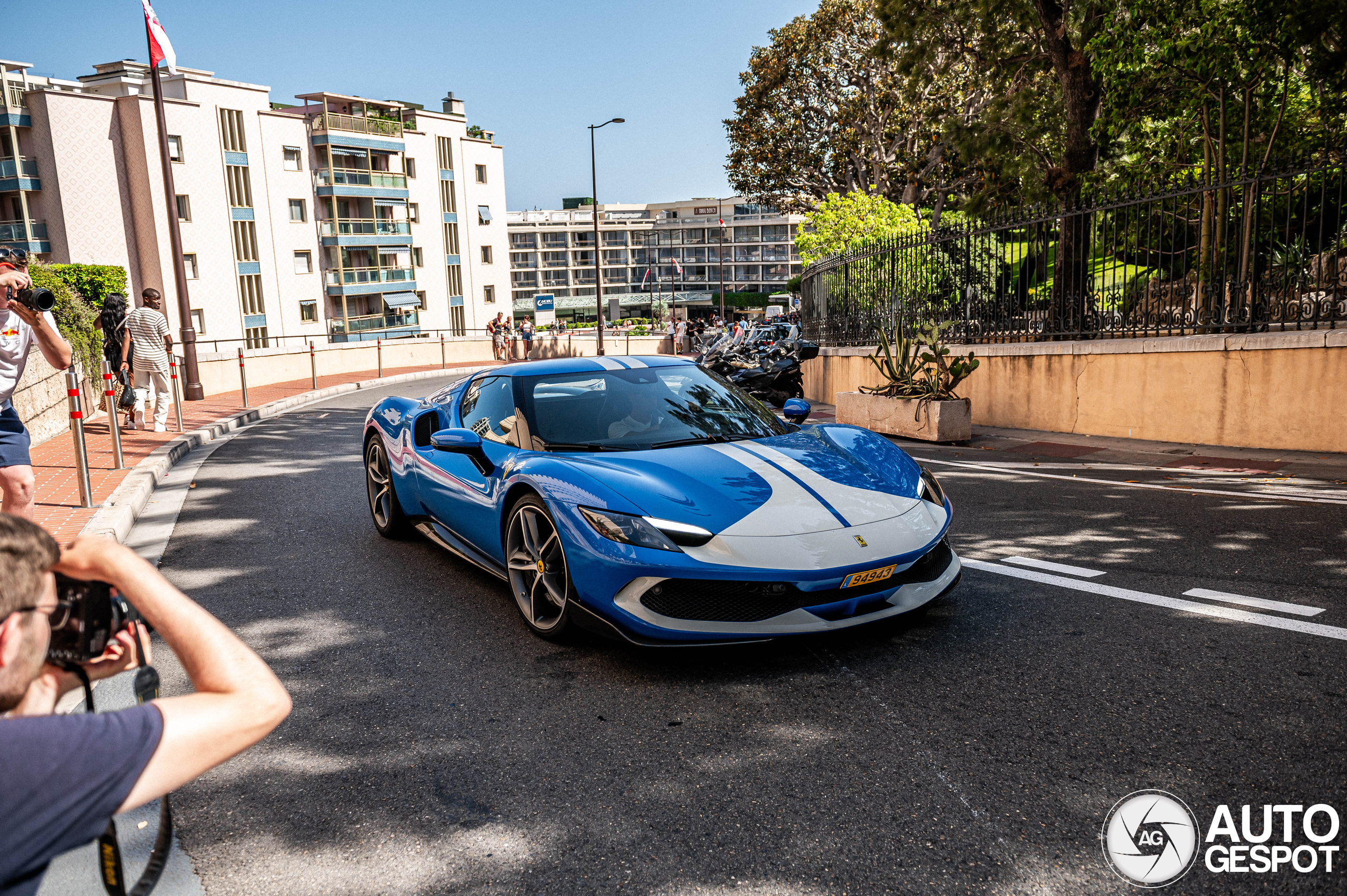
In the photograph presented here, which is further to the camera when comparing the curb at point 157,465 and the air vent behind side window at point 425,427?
the curb at point 157,465

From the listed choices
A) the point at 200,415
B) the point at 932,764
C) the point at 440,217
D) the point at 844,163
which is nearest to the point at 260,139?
the point at 440,217

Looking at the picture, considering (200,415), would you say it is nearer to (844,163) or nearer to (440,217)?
(844,163)

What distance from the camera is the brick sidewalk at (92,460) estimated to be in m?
7.15

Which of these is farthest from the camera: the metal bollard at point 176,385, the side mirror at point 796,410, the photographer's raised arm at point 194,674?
the metal bollard at point 176,385

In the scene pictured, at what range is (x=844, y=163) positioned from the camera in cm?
3297

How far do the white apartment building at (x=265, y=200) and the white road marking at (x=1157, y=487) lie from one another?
35.3 metres

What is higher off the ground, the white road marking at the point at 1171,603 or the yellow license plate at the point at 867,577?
the yellow license plate at the point at 867,577

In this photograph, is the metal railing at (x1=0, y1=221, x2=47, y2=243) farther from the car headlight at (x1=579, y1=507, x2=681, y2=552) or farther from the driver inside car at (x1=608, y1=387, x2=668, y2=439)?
the car headlight at (x1=579, y1=507, x2=681, y2=552)

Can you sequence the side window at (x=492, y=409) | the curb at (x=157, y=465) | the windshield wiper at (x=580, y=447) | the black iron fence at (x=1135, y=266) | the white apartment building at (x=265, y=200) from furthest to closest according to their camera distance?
the white apartment building at (x=265, y=200)
the black iron fence at (x=1135, y=266)
the curb at (x=157, y=465)
the side window at (x=492, y=409)
the windshield wiper at (x=580, y=447)

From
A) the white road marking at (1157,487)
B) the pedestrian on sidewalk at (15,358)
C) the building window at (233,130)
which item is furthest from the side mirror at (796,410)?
the building window at (233,130)

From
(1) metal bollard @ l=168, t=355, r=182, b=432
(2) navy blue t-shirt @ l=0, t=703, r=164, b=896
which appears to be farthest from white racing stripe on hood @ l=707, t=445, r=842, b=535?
(1) metal bollard @ l=168, t=355, r=182, b=432

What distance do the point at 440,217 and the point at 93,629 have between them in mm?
66174

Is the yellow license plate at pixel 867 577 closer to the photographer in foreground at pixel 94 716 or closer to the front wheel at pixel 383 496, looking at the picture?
the photographer in foreground at pixel 94 716
